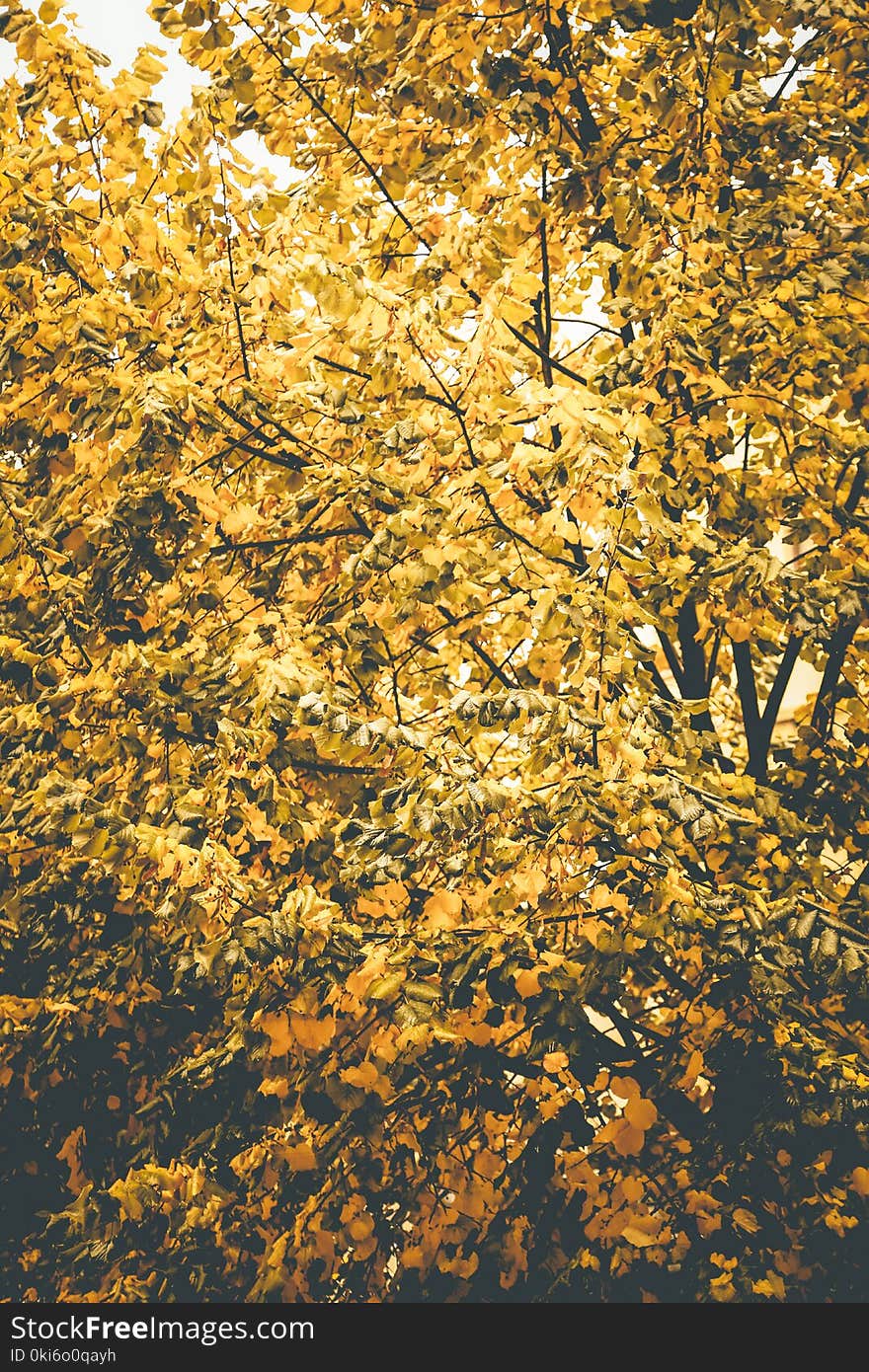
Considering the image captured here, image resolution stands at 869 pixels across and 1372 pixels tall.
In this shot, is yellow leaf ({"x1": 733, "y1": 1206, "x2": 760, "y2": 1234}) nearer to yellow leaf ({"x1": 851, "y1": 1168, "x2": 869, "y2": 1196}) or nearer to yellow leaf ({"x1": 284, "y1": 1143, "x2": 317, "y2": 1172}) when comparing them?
yellow leaf ({"x1": 851, "y1": 1168, "x2": 869, "y2": 1196})

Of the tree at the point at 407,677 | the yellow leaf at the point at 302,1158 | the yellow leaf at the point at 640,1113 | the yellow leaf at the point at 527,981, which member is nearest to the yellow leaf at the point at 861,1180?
the tree at the point at 407,677

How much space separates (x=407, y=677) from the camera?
4285mm

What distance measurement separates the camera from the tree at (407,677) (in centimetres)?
297

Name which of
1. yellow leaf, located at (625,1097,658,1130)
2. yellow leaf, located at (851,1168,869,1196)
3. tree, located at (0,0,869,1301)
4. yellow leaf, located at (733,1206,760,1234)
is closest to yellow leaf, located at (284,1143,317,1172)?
tree, located at (0,0,869,1301)

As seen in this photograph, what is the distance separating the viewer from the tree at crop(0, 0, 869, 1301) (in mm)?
2973

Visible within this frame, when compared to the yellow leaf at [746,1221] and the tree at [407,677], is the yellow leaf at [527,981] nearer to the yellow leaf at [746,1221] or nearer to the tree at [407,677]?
the tree at [407,677]

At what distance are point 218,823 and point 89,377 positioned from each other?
4.74 ft

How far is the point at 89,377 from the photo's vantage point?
11.1 ft

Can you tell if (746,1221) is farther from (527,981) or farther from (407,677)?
(407,677)

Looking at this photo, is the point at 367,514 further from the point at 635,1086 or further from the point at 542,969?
the point at 635,1086

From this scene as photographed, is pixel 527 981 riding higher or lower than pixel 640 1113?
higher

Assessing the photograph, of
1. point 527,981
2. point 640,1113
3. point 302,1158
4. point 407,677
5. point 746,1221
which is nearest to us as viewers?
point 527,981

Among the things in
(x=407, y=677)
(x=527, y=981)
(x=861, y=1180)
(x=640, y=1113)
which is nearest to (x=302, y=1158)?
(x=527, y=981)

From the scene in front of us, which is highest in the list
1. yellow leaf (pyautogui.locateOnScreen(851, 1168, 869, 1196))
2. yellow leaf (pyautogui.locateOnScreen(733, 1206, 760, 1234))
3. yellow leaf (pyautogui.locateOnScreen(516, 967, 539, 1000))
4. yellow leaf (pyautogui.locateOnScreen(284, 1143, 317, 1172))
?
yellow leaf (pyautogui.locateOnScreen(516, 967, 539, 1000))
